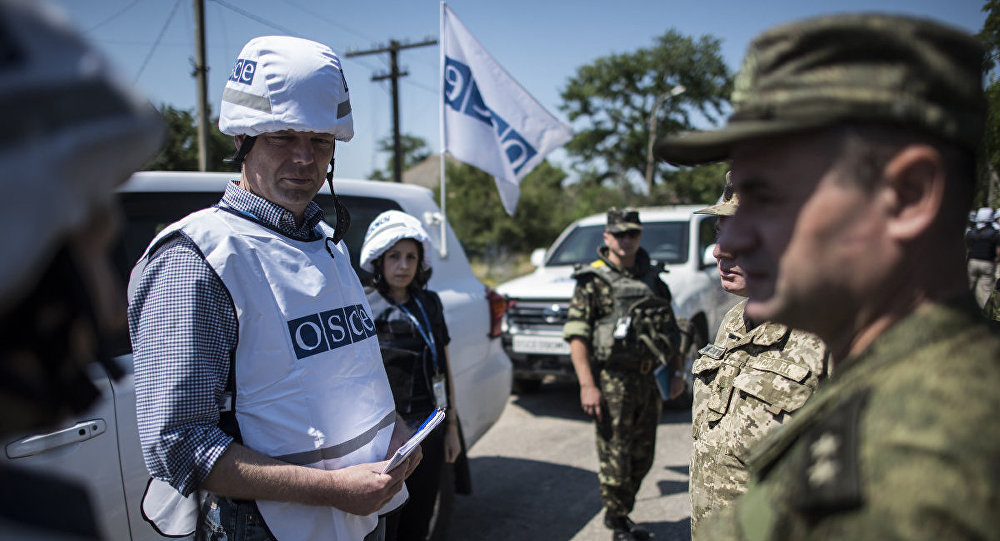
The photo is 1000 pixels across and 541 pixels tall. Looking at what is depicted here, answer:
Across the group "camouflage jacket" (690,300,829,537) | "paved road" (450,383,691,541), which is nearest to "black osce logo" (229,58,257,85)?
"camouflage jacket" (690,300,829,537)

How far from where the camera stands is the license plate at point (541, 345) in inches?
243

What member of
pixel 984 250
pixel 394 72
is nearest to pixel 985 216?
pixel 984 250

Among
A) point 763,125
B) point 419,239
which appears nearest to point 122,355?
point 419,239

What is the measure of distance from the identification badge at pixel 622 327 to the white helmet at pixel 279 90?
260cm

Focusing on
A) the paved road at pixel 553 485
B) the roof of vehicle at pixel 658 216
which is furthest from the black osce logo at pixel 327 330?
the roof of vehicle at pixel 658 216

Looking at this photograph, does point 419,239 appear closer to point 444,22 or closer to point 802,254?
point 802,254

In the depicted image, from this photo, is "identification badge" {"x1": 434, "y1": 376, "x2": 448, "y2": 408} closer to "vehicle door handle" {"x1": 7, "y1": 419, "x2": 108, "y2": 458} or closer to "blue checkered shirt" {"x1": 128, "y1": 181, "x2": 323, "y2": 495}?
"vehicle door handle" {"x1": 7, "y1": 419, "x2": 108, "y2": 458}

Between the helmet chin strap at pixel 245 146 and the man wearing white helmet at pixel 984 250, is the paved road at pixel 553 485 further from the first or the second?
the man wearing white helmet at pixel 984 250

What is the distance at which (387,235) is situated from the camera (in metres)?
3.06

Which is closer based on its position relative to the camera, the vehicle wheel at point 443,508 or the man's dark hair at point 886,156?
the man's dark hair at point 886,156

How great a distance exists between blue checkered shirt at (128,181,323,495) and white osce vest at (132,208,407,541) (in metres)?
0.04

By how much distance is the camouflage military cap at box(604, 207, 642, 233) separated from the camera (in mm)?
4160

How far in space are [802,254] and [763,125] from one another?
0.18 m

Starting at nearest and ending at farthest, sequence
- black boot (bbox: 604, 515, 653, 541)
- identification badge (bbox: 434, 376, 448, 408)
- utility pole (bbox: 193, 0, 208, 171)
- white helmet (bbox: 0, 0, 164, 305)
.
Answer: white helmet (bbox: 0, 0, 164, 305)
identification badge (bbox: 434, 376, 448, 408)
black boot (bbox: 604, 515, 653, 541)
utility pole (bbox: 193, 0, 208, 171)
